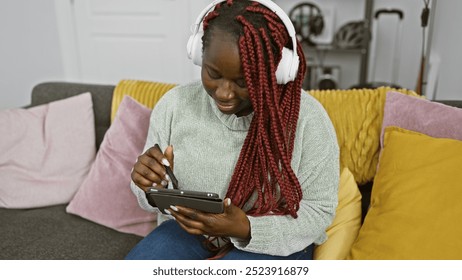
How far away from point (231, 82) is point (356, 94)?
0.59 meters

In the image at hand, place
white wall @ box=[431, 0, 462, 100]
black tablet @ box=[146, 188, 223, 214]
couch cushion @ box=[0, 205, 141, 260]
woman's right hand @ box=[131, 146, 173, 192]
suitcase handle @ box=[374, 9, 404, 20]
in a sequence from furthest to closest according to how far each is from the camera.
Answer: suitcase handle @ box=[374, 9, 404, 20], white wall @ box=[431, 0, 462, 100], couch cushion @ box=[0, 205, 141, 260], woman's right hand @ box=[131, 146, 173, 192], black tablet @ box=[146, 188, 223, 214]

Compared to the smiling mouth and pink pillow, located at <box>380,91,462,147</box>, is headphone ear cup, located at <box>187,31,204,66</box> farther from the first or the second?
pink pillow, located at <box>380,91,462,147</box>

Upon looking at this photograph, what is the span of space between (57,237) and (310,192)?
2.52 ft

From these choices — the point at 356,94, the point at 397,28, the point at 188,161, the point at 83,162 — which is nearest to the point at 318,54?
the point at 397,28

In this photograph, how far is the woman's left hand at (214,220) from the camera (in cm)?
80

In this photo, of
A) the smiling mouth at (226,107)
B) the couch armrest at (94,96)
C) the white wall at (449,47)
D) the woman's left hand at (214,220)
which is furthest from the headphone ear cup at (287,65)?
the white wall at (449,47)

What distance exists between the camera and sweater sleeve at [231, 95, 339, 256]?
2.92 ft

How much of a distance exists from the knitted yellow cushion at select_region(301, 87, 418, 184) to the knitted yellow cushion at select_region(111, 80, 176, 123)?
0.56m

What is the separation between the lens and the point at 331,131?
94 cm

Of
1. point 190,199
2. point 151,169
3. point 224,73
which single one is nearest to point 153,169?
point 151,169

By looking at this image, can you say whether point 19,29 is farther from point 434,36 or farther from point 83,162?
point 434,36

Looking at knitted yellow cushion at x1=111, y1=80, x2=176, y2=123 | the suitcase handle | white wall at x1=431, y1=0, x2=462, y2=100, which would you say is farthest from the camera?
the suitcase handle

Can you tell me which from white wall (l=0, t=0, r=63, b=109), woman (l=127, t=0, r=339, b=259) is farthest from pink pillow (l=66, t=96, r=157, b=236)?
white wall (l=0, t=0, r=63, b=109)

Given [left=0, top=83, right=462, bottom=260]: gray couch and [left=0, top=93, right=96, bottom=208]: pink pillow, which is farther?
[left=0, top=93, right=96, bottom=208]: pink pillow
